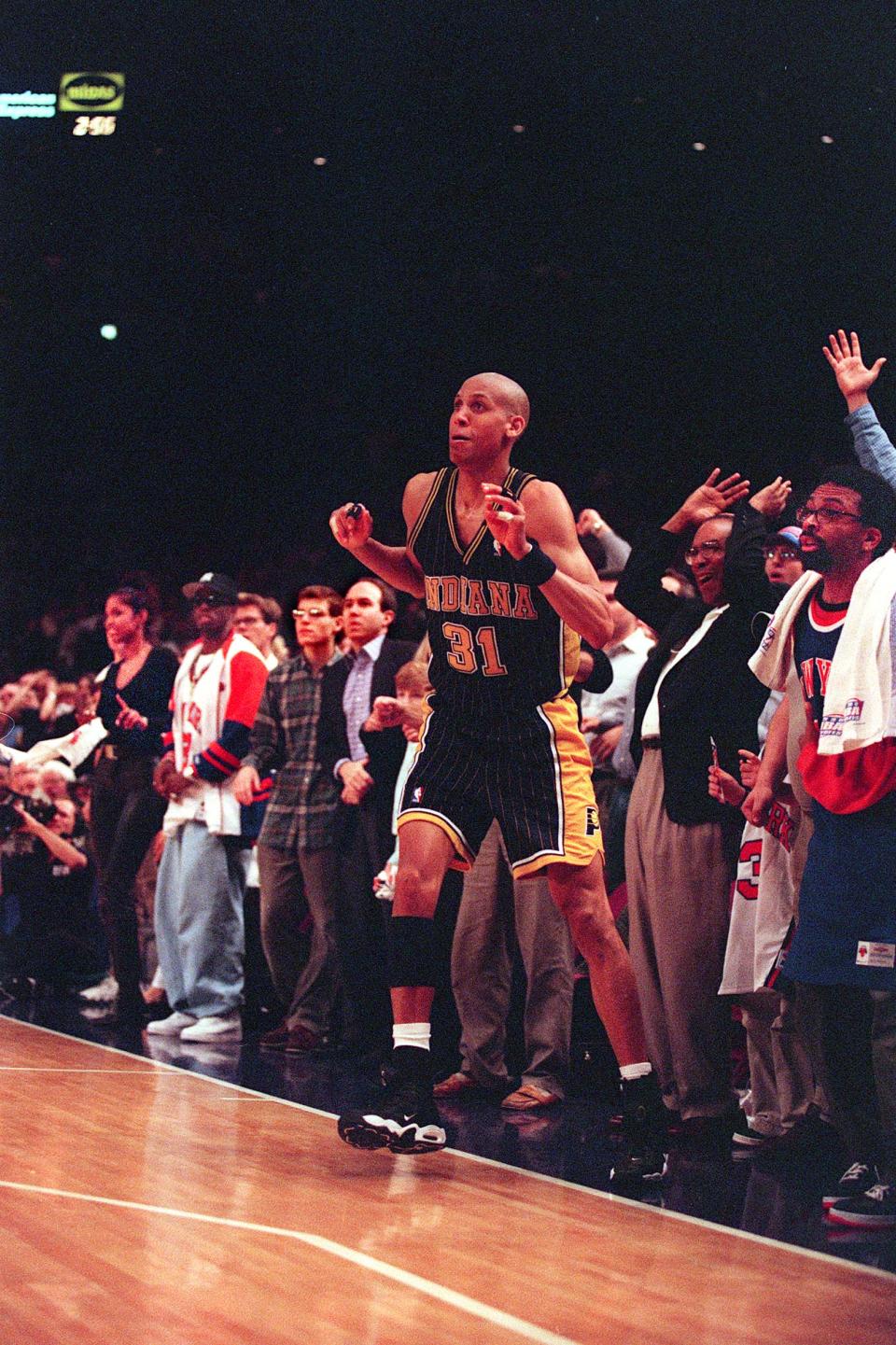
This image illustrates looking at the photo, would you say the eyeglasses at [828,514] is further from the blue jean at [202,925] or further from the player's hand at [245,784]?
the blue jean at [202,925]

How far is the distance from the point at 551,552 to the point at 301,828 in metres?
2.56

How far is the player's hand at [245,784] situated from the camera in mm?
6332

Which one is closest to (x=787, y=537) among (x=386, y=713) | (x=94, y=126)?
(x=386, y=713)

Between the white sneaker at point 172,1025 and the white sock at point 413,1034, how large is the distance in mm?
2721

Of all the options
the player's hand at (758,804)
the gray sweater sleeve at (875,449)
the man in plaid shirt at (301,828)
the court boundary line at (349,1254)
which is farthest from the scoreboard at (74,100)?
the court boundary line at (349,1254)

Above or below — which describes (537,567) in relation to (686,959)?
above

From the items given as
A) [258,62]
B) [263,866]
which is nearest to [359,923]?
[263,866]

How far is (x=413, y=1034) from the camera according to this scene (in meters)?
3.81

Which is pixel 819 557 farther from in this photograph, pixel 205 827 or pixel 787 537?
pixel 205 827

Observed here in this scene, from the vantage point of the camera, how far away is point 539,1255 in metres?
2.96

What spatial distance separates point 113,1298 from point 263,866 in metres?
3.80

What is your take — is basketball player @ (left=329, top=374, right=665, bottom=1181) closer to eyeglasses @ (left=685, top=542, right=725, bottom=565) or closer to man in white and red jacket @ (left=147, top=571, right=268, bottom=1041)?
eyeglasses @ (left=685, top=542, right=725, bottom=565)

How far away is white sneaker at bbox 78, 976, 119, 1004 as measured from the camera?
7.52 meters

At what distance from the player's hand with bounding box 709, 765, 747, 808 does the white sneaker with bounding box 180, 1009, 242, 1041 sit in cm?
263
